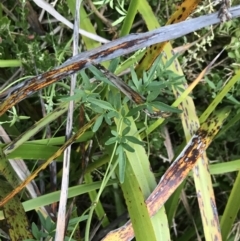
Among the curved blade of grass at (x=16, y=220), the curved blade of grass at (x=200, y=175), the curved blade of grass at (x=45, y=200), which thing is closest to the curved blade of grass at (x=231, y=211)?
the curved blade of grass at (x=200, y=175)

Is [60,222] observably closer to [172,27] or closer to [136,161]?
[136,161]

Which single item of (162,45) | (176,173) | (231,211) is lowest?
(231,211)

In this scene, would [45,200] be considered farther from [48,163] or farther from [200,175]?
[200,175]

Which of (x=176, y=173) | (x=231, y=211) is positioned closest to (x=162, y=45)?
(x=176, y=173)

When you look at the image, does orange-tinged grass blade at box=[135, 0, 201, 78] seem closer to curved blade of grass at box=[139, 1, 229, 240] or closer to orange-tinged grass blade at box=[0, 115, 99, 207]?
curved blade of grass at box=[139, 1, 229, 240]

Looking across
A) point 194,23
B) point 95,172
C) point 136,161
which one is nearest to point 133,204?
point 136,161

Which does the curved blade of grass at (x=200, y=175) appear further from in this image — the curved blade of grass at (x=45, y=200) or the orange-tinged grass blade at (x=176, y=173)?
the curved blade of grass at (x=45, y=200)
